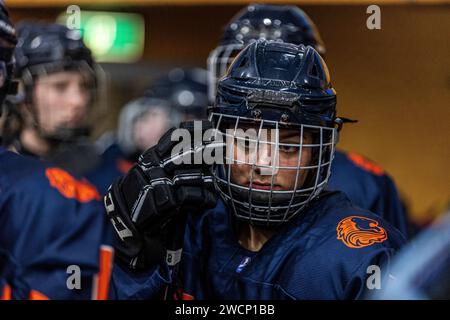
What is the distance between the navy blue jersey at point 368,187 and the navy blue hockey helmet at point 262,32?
15.5 inches

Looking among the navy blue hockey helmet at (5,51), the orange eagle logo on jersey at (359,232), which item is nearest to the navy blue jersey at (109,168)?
the navy blue hockey helmet at (5,51)

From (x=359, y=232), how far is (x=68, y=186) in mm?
958

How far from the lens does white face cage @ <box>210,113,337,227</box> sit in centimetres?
188

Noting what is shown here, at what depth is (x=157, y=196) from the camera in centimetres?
182

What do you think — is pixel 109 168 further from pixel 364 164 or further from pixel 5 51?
pixel 5 51

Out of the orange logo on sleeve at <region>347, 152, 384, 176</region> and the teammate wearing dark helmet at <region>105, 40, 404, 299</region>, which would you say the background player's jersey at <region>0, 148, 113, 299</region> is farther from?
the orange logo on sleeve at <region>347, 152, 384, 176</region>

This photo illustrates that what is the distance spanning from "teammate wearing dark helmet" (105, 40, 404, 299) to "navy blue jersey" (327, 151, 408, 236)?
66 centimetres

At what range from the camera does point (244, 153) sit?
1.91 metres

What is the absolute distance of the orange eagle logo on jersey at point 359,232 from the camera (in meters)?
1.81

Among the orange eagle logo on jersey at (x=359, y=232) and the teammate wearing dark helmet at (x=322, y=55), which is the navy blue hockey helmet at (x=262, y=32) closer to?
the teammate wearing dark helmet at (x=322, y=55)

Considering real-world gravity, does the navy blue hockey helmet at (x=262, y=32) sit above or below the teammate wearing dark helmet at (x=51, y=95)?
above

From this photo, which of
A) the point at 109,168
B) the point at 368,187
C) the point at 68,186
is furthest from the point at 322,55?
the point at 109,168

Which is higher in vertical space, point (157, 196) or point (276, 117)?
point (276, 117)

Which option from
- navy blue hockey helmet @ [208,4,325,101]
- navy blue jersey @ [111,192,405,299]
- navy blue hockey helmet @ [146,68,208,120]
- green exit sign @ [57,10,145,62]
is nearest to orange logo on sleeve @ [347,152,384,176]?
navy blue hockey helmet @ [208,4,325,101]
